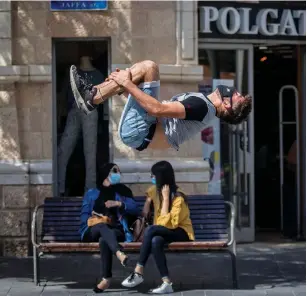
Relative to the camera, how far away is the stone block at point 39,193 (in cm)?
1158

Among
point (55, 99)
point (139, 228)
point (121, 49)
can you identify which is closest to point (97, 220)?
point (139, 228)

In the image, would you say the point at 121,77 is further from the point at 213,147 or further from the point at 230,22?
the point at 213,147

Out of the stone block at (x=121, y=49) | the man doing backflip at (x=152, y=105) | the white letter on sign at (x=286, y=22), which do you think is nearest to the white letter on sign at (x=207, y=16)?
the white letter on sign at (x=286, y=22)

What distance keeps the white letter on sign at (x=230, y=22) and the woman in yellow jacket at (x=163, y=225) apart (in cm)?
252

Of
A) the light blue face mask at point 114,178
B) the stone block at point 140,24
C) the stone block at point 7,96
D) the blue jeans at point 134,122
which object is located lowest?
the light blue face mask at point 114,178

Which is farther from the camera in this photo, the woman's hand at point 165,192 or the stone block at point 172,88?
the stone block at point 172,88

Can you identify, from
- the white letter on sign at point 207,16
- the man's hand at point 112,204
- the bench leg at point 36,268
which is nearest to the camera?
the bench leg at point 36,268

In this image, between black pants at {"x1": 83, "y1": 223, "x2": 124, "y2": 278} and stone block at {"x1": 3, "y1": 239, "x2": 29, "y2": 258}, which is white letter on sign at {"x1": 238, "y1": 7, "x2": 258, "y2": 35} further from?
stone block at {"x1": 3, "y1": 239, "x2": 29, "y2": 258}

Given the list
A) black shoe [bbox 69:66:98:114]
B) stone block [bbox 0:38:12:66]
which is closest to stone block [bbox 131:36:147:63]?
stone block [bbox 0:38:12:66]

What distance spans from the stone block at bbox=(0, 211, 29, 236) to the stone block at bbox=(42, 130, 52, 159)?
2.30 ft

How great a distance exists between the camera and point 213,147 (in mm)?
12391

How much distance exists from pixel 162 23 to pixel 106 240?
2.98 metres

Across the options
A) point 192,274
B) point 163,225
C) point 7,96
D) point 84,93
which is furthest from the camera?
point 7,96

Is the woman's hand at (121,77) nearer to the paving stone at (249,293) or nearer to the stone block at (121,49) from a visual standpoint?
the paving stone at (249,293)
